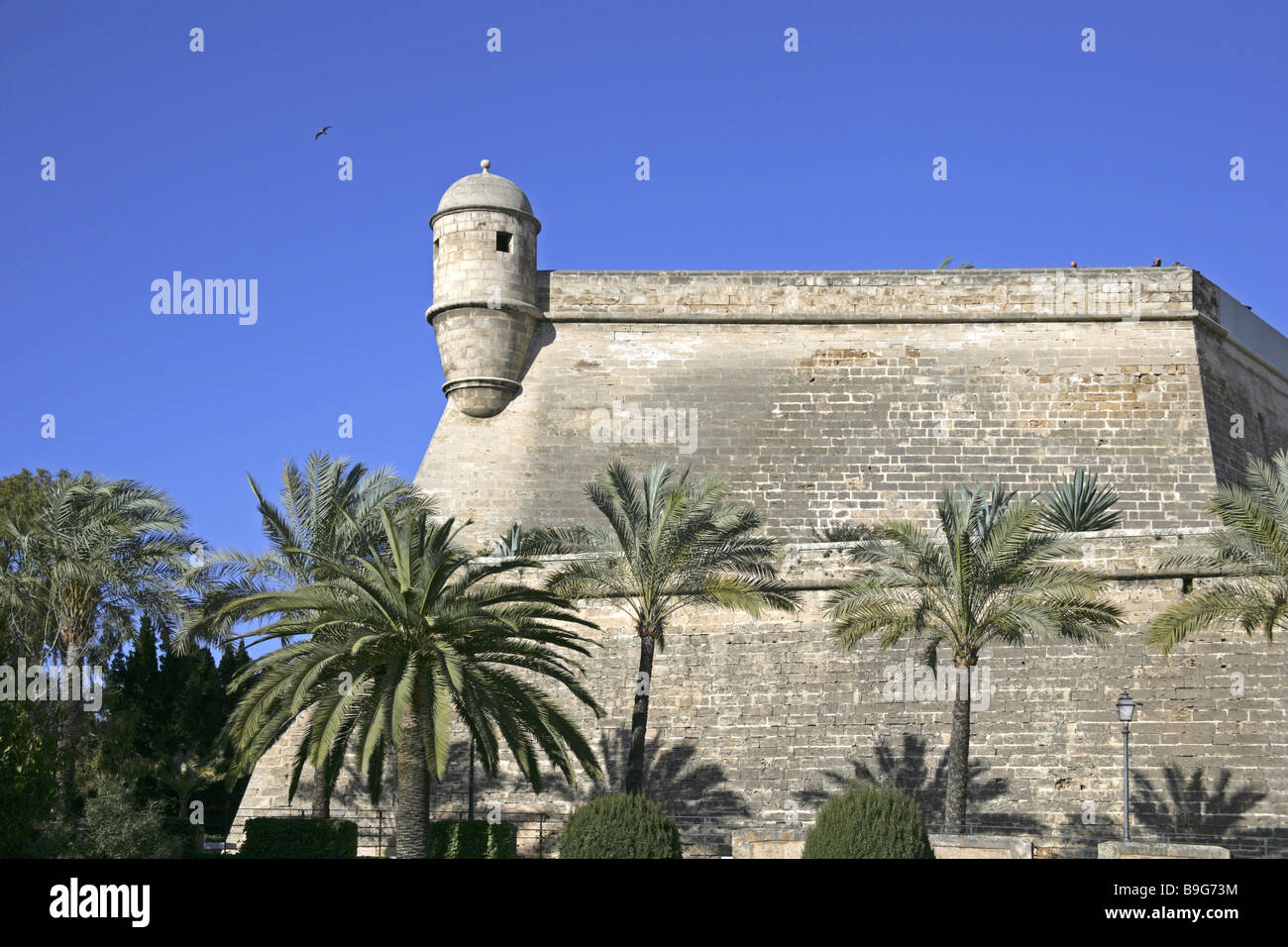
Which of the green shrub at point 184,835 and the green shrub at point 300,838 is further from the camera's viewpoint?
the green shrub at point 300,838

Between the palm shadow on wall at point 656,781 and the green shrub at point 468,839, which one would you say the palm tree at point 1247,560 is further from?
the green shrub at point 468,839

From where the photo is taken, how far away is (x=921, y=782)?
20.2 meters

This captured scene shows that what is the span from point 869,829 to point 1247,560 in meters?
5.99

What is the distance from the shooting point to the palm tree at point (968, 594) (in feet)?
58.1

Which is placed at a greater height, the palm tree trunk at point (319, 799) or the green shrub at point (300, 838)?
the palm tree trunk at point (319, 799)

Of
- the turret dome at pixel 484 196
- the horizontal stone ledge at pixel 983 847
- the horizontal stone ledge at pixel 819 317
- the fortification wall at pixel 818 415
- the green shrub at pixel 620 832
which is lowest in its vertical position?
the horizontal stone ledge at pixel 983 847

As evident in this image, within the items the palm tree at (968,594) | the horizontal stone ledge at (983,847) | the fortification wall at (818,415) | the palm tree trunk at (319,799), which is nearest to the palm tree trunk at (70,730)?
the fortification wall at (818,415)

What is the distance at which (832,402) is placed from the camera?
2673 cm

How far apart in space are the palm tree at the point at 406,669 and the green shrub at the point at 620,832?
1.66ft

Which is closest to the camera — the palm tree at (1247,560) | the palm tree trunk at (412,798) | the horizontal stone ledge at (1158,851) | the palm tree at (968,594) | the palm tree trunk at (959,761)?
the horizontal stone ledge at (1158,851)

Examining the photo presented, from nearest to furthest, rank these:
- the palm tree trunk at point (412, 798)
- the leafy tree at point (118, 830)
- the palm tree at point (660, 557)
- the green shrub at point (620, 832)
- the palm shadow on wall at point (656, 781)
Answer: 1. the green shrub at point (620, 832)
2. the palm tree trunk at point (412, 798)
3. the leafy tree at point (118, 830)
4. the palm tree at point (660, 557)
5. the palm shadow on wall at point (656, 781)

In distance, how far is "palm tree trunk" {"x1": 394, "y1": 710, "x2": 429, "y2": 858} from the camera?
15797 millimetres
